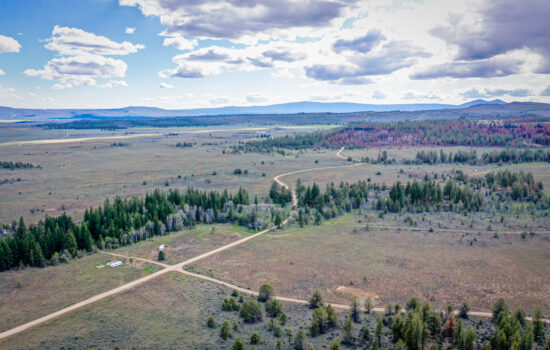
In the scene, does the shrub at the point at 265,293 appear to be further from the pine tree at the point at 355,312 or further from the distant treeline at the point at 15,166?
the distant treeline at the point at 15,166

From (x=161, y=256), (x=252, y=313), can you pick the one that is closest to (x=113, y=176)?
(x=161, y=256)

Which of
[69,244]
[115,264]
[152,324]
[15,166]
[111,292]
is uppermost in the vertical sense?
[15,166]

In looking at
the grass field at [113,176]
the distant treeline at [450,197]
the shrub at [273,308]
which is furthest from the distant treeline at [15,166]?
the shrub at [273,308]

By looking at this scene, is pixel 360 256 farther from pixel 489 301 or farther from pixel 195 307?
pixel 195 307

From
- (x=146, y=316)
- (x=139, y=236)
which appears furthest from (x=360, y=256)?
(x=139, y=236)

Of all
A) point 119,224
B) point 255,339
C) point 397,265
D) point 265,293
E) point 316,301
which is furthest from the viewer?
point 119,224

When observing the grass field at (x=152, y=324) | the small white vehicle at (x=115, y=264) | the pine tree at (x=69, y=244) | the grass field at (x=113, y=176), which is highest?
the grass field at (x=113, y=176)

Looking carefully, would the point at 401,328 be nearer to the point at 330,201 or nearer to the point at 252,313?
the point at 252,313
